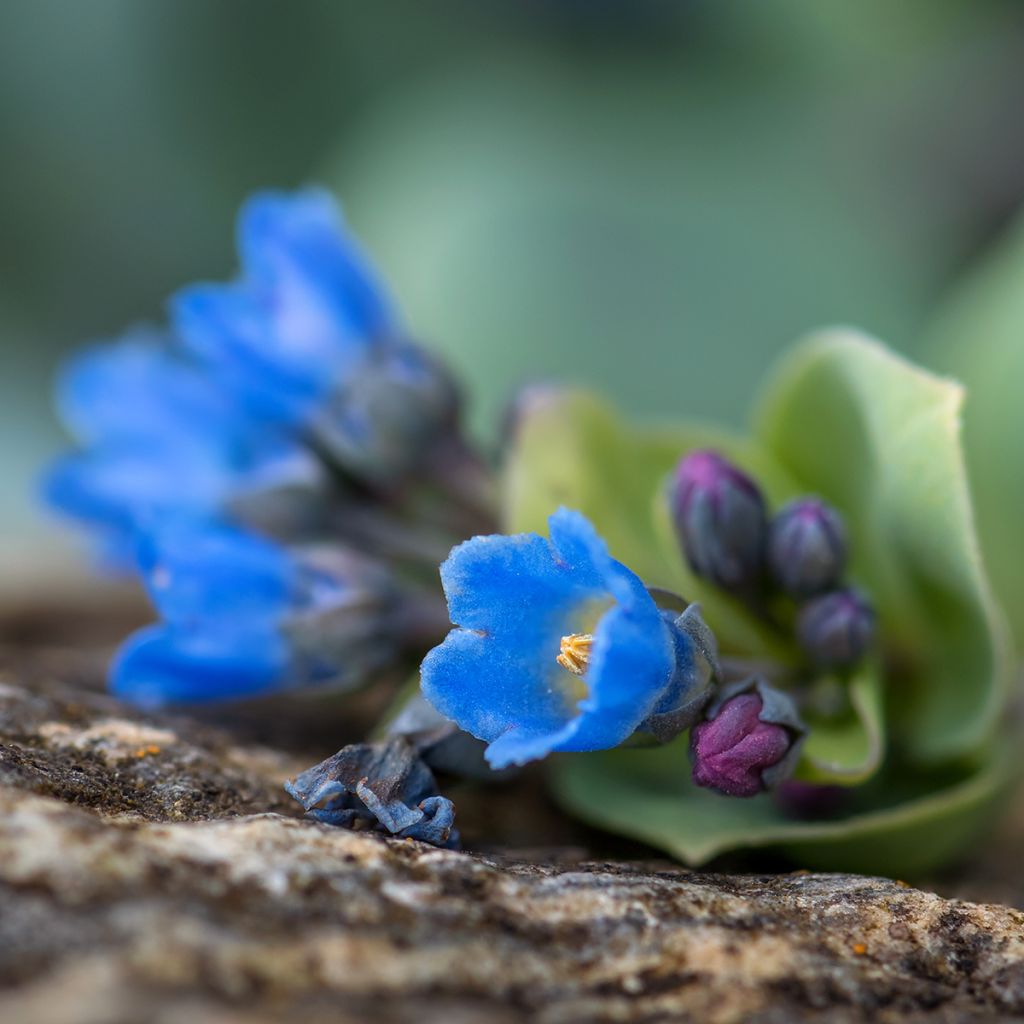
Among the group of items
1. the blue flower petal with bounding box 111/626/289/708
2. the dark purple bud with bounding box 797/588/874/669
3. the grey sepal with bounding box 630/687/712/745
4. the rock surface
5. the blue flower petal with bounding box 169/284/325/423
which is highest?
the blue flower petal with bounding box 169/284/325/423

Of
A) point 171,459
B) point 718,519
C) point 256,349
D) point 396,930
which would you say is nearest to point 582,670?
point 396,930

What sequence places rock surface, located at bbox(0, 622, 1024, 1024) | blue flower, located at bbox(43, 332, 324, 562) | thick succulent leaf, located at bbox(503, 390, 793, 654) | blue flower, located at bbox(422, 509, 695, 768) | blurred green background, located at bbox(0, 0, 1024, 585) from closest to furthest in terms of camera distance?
rock surface, located at bbox(0, 622, 1024, 1024), blue flower, located at bbox(422, 509, 695, 768), thick succulent leaf, located at bbox(503, 390, 793, 654), blue flower, located at bbox(43, 332, 324, 562), blurred green background, located at bbox(0, 0, 1024, 585)

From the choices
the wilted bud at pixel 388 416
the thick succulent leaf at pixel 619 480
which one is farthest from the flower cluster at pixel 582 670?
the wilted bud at pixel 388 416

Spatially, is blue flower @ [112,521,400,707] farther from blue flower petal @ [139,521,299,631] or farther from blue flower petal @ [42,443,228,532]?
blue flower petal @ [42,443,228,532]

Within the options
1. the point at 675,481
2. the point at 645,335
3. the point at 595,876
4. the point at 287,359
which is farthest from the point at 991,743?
the point at 645,335

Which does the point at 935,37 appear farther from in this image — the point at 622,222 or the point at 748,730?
the point at 748,730

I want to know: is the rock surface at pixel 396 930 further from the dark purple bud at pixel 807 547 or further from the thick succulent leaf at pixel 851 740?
the dark purple bud at pixel 807 547

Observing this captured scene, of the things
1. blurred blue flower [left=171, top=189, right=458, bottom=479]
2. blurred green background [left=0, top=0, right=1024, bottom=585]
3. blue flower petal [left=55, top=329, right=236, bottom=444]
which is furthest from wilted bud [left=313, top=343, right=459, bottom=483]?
blurred green background [left=0, top=0, right=1024, bottom=585]
